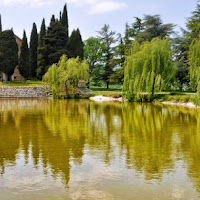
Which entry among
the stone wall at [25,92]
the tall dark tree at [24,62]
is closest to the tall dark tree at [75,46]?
the tall dark tree at [24,62]

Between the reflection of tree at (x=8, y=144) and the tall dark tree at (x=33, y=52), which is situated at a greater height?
the tall dark tree at (x=33, y=52)

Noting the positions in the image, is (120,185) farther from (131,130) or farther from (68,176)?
(131,130)

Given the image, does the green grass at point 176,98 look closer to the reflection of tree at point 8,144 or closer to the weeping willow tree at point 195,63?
the weeping willow tree at point 195,63

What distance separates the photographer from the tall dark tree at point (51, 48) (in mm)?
44191

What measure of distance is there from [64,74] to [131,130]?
24692 millimetres

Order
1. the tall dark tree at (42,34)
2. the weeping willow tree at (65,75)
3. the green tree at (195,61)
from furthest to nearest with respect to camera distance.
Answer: the tall dark tree at (42,34)
the weeping willow tree at (65,75)
the green tree at (195,61)

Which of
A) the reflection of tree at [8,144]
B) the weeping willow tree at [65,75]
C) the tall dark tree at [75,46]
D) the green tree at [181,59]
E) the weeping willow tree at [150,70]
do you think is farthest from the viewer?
the tall dark tree at [75,46]

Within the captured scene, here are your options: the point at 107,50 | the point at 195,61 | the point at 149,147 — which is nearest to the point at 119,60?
the point at 107,50

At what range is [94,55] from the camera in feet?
178

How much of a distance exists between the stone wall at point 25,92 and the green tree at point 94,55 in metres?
13.8

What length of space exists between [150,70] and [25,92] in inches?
774

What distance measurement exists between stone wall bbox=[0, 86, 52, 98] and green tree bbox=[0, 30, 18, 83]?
2968 mm

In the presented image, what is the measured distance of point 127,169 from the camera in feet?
22.4

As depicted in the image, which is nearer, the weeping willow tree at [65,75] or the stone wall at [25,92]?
the weeping willow tree at [65,75]
